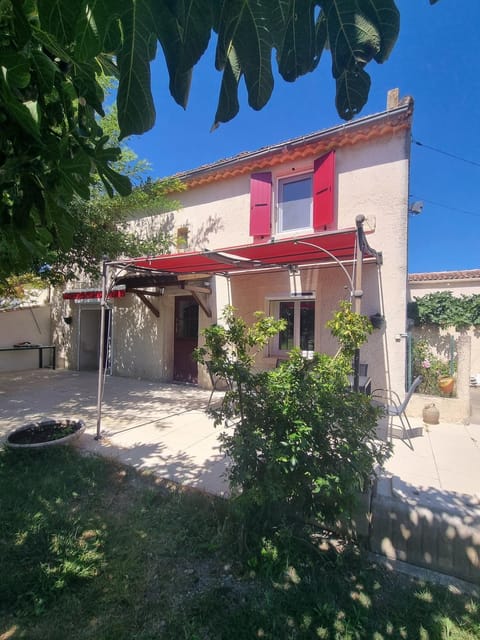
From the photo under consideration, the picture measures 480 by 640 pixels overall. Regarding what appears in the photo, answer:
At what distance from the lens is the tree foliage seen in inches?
46.0

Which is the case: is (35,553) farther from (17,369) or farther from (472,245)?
(472,245)

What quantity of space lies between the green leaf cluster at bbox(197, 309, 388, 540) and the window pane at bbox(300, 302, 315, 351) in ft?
25.2

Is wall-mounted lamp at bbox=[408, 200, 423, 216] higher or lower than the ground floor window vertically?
higher

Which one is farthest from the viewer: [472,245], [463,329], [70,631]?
[472,245]

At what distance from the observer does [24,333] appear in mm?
17156

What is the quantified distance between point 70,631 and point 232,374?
270 cm

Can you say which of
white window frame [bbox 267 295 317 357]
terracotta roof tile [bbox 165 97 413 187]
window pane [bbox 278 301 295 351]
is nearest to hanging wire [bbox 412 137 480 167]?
terracotta roof tile [bbox 165 97 413 187]

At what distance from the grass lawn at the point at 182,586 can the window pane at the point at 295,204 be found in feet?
31.6

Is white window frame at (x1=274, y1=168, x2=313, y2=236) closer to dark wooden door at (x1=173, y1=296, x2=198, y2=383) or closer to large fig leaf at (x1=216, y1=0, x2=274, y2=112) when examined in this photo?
dark wooden door at (x1=173, y1=296, x2=198, y2=383)

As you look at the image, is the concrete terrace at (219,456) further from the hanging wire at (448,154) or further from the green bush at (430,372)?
the hanging wire at (448,154)

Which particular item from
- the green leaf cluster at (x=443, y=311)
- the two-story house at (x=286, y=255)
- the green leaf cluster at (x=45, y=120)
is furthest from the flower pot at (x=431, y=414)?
the green leaf cluster at (x=45, y=120)

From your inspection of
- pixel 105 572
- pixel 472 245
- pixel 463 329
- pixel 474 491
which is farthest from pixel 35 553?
pixel 472 245

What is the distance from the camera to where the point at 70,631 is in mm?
2637

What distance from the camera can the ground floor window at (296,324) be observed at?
440 inches
